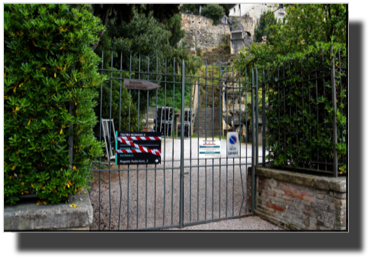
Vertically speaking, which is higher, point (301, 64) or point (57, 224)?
point (301, 64)

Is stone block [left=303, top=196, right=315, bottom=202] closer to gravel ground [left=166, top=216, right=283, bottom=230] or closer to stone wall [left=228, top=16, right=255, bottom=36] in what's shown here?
gravel ground [left=166, top=216, right=283, bottom=230]

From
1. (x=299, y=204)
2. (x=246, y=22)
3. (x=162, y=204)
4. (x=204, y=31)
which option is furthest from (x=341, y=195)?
(x=246, y=22)

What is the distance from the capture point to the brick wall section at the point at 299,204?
3365 millimetres

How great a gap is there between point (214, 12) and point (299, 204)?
46.5 meters

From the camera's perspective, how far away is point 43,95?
246cm

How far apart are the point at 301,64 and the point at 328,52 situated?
15.6 inches

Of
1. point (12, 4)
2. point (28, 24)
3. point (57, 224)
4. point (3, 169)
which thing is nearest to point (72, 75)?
point (28, 24)

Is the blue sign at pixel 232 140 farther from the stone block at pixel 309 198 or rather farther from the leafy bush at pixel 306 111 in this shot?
the stone block at pixel 309 198

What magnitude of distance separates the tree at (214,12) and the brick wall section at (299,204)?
45.2 m

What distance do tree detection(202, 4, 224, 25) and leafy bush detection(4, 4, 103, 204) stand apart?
152 ft

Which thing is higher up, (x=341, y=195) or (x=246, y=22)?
(x=246, y=22)

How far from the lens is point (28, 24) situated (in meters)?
2.33

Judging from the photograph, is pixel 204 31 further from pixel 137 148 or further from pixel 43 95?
pixel 43 95

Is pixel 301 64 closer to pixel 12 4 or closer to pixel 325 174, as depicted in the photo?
pixel 325 174
